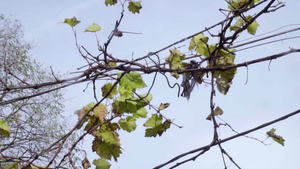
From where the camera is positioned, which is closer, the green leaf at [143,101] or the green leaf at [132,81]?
the green leaf at [132,81]

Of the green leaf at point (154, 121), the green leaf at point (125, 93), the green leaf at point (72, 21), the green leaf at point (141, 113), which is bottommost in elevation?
the green leaf at point (154, 121)

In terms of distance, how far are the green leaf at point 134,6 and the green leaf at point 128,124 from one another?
0.38 m

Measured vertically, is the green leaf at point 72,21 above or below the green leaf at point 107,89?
above

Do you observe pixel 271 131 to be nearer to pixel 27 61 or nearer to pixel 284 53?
pixel 284 53

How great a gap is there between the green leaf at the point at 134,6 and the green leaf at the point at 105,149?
0.47 meters

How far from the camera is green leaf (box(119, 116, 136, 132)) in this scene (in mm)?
1450

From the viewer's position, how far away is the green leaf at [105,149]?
4.66 ft

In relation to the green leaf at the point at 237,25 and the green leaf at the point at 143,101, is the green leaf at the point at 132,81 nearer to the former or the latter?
the green leaf at the point at 143,101

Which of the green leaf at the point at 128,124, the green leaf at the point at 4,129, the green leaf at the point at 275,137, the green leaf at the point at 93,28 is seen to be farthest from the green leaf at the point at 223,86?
the green leaf at the point at 4,129

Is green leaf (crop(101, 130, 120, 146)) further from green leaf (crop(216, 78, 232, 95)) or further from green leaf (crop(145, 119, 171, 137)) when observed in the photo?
green leaf (crop(216, 78, 232, 95))

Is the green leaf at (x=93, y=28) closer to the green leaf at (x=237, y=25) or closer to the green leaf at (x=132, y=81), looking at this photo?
the green leaf at (x=132, y=81)

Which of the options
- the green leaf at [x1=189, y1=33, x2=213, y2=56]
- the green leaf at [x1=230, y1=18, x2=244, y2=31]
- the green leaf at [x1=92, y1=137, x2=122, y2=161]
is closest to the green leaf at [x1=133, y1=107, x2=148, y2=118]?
the green leaf at [x1=92, y1=137, x2=122, y2=161]

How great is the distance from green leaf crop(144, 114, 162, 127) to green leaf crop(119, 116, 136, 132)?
4 cm

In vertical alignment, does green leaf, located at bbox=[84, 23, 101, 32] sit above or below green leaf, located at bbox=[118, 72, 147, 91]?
above
